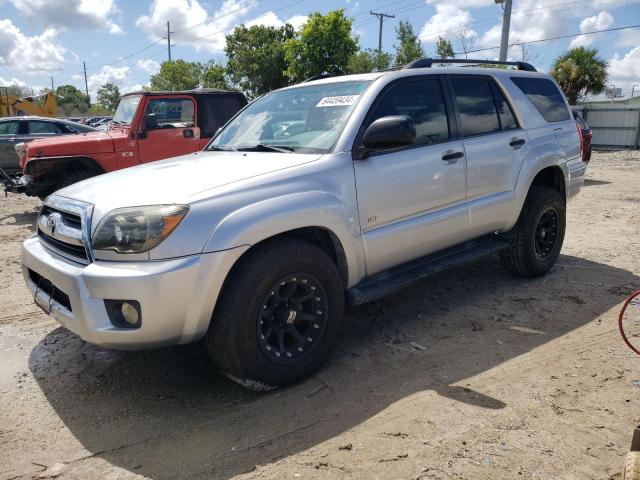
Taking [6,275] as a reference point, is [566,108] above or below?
above

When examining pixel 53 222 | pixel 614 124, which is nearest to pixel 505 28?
pixel 614 124

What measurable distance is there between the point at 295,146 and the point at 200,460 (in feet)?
6.55

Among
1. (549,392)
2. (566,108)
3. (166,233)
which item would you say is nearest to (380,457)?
(549,392)

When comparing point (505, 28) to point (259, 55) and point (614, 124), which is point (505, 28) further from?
point (259, 55)

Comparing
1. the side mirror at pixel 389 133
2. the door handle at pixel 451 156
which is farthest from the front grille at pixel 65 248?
the door handle at pixel 451 156

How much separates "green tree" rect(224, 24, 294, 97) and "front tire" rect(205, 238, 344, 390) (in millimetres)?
37160

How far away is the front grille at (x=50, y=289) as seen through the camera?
115 inches

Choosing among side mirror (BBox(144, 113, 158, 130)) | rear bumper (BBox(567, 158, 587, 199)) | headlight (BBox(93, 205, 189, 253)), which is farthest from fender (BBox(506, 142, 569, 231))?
side mirror (BBox(144, 113, 158, 130))

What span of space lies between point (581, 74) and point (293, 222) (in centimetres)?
2454

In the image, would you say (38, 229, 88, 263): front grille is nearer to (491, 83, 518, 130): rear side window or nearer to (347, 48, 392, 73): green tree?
(491, 83, 518, 130): rear side window

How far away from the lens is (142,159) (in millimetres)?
8086

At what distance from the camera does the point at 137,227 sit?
2688 mm

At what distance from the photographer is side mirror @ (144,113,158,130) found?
8045 mm

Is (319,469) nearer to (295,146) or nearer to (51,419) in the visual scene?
(51,419)
